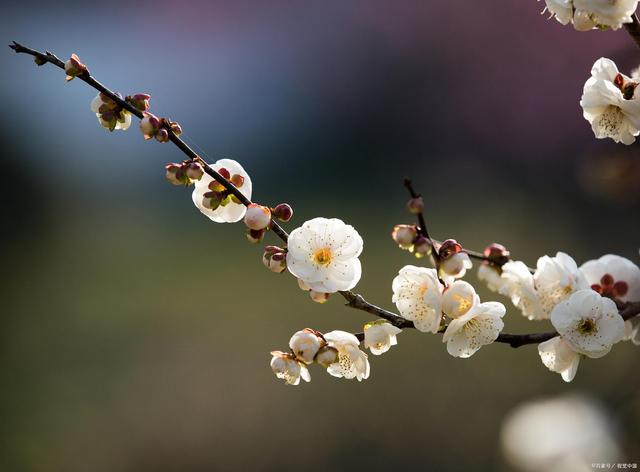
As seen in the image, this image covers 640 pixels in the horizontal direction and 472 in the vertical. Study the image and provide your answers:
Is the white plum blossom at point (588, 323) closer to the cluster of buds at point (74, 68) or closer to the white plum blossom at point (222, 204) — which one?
the white plum blossom at point (222, 204)

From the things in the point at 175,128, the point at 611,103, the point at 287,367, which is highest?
the point at 611,103

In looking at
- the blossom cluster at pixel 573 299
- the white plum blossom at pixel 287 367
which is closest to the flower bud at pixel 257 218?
the white plum blossom at pixel 287 367

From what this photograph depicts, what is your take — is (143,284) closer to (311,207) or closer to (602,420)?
(311,207)

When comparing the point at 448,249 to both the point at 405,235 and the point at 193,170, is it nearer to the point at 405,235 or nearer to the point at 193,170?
the point at 405,235

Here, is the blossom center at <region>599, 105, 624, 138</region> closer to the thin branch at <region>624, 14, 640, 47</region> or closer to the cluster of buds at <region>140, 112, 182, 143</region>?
the thin branch at <region>624, 14, 640, 47</region>

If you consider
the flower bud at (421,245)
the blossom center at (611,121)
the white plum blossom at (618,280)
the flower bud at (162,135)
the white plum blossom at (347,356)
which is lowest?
the white plum blossom at (347,356)

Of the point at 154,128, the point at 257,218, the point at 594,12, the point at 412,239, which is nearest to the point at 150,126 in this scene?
the point at 154,128

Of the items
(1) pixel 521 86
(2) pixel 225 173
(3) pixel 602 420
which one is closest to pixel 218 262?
(1) pixel 521 86

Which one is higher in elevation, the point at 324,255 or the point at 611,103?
the point at 611,103
